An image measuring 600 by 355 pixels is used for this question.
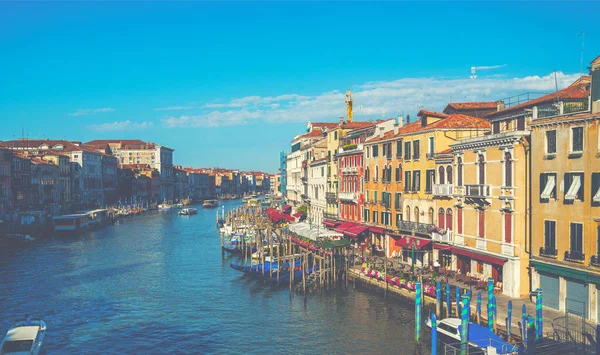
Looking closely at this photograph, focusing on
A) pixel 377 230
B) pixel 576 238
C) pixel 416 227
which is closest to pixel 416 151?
pixel 416 227

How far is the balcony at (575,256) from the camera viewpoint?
71.1 feet

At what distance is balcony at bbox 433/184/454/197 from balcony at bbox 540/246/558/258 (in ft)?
24.9

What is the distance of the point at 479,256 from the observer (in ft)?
91.6

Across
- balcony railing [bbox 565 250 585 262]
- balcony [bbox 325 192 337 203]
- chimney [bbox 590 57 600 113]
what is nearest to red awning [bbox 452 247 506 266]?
balcony railing [bbox 565 250 585 262]

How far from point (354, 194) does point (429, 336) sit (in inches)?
831

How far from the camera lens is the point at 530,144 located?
24.9 m

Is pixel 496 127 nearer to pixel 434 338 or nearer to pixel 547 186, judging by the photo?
pixel 547 186

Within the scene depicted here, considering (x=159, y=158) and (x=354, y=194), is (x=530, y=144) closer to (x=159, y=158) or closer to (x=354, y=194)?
(x=354, y=194)

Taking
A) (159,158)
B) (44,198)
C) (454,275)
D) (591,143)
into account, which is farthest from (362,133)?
(159,158)

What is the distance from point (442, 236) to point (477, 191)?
15.0 feet

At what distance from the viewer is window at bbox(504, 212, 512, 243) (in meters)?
25.8

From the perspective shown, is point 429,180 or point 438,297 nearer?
point 438,297

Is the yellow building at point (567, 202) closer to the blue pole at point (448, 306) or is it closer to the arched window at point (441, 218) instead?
the blue pole at point (448, 306)

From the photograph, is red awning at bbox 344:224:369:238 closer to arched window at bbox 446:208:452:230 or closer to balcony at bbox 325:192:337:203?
balcony at bbox 325:192:337:203
